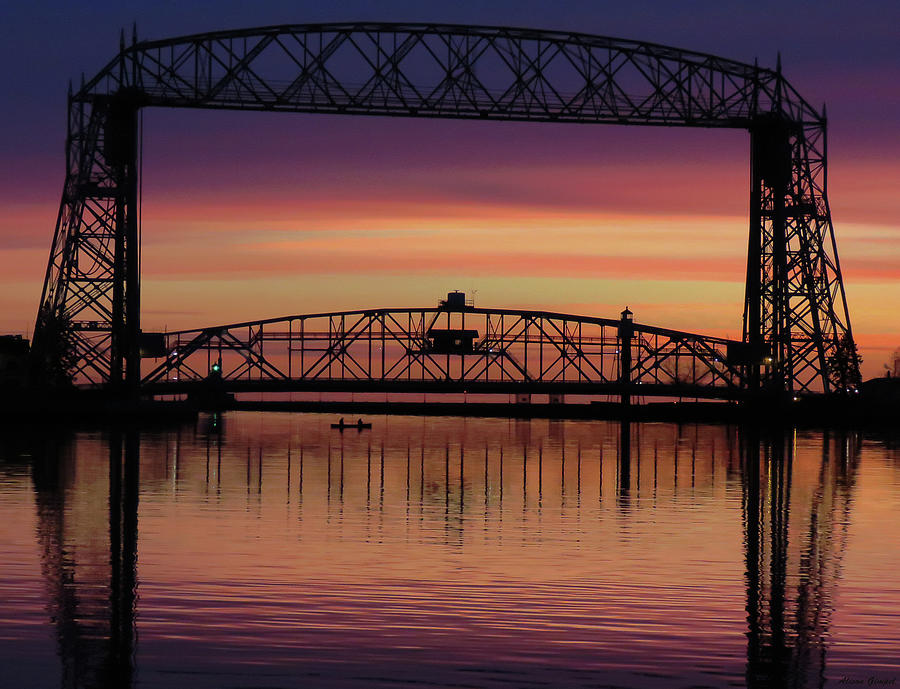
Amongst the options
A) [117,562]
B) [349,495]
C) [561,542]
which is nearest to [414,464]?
[349,495]

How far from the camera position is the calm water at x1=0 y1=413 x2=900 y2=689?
1859 cm

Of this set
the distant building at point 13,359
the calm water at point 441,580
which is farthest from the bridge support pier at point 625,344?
the calm water at point 441,580

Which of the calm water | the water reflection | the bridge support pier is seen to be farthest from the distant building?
the water reflection

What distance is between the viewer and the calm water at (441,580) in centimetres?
1859

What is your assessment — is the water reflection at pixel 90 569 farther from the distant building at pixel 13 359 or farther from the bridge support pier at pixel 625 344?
the bridge support pier at pixel 625 344

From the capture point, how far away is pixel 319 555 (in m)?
29.1

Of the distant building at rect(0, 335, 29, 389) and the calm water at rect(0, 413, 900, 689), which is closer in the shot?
the calm water at rect(0, 413, 900, 689)

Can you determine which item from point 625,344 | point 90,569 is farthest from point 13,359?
point 90,569

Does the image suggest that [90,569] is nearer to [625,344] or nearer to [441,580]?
[441,580]

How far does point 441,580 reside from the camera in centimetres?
2570

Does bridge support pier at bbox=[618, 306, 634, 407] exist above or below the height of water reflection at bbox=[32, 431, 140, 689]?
above

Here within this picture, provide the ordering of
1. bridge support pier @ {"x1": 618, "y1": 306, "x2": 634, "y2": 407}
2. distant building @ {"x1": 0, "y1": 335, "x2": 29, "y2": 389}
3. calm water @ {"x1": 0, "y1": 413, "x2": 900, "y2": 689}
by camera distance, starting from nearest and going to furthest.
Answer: calm water @ {"x1": 0, "y1": 413, "x2": 900, "y2": 689}, distant building @ {"x1": 0, "y1": 335, "x2": 29, "y2": 389}, bridge support pier @ {"x1": 618, "y1": 306, "x2": 634, "y2": 407}

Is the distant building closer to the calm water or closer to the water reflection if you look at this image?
the calm water

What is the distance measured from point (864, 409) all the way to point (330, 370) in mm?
44488
